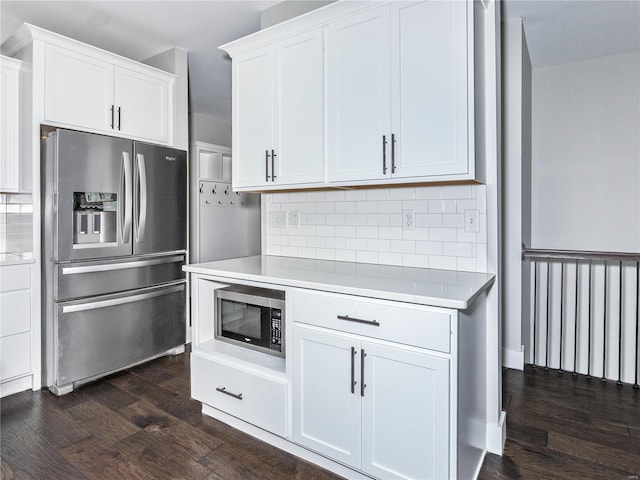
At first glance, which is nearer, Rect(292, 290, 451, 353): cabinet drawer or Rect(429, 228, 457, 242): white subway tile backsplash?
Rect(292, 290, 451, 353): cabinet drawer

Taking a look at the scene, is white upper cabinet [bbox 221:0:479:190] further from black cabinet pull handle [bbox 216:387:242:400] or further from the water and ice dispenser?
black cabinet pull handle [bbox 216:387:242:400]

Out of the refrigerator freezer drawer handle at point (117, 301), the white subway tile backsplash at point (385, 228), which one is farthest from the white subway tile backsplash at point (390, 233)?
the refrigerator freezer drawer handle at point (117, 301)

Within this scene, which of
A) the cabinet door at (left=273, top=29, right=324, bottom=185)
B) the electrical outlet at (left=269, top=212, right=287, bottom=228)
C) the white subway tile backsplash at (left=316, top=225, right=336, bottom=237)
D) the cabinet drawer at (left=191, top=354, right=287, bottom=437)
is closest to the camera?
the cabinet drawer at (left=191, top=354, right=287, bottom=437)

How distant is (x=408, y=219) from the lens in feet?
7.29

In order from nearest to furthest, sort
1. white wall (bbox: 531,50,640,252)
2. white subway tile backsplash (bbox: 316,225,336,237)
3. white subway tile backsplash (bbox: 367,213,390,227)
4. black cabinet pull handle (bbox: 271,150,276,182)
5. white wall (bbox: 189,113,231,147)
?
1. white subway tile backsplash (bbox: 367,213,390,227)
2. black cabinet pull handle (bbox: 271,150,276,182)
3. white subway tile backsplash (bbox: 316,225,336,237)
4. white wall (bbox: 531,50,640,252)
5. white wall (bbox: 189,113,231,147)

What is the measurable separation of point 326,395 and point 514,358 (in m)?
2.04

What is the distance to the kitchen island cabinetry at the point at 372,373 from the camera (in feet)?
4.77

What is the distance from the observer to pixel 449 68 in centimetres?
178

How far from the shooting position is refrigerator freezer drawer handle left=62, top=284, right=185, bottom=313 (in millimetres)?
2643

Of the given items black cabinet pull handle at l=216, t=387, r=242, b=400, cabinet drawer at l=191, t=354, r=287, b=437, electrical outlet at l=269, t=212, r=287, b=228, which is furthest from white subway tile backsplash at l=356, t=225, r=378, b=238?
black cabinet pull handle at l=216, t=387, r=242, b=400

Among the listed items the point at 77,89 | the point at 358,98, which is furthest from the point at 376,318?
the point at 77,89

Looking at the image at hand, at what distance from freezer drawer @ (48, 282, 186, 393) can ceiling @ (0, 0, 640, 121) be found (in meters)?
2.09

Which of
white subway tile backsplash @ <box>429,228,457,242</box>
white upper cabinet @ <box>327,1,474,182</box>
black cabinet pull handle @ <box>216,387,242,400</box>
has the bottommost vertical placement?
black cabinet pull handle @ <box>216,387,242,400</box>

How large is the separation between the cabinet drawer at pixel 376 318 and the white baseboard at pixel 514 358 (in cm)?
204
